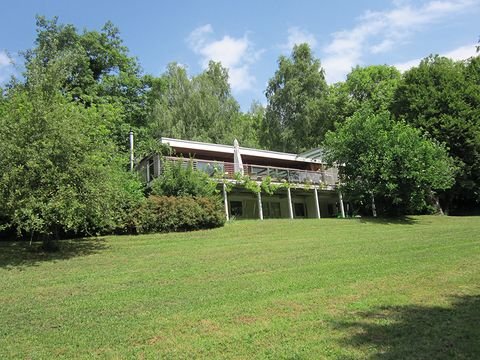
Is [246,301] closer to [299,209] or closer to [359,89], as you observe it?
[299,209]

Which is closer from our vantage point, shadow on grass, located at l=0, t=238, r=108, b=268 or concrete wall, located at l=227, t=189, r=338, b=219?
shadow on grass, located at l=0, t=238, r=108, b=268

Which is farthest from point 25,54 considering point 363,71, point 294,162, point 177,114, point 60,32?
point 363,71

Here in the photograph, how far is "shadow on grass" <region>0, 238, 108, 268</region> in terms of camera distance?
536 inches

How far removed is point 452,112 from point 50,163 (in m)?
28.7

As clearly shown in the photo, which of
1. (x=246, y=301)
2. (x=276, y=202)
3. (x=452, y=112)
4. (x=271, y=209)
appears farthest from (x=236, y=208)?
(x=246, y=301)

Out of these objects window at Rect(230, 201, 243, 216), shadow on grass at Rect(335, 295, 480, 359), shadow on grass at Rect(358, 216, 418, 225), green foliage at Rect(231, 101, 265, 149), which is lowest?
shadow on grass at Rect(335, 295, 480, 359)

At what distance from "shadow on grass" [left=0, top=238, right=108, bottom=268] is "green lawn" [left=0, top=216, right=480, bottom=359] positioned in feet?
0.29

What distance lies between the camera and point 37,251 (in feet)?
51.0

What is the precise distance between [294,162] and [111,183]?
2036 cm

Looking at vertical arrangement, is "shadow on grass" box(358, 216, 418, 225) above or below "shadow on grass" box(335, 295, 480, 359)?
above

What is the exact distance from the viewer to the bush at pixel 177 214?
19328 mm

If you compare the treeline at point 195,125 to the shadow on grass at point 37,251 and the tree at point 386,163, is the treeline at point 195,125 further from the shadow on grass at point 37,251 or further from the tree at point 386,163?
the shadow on grass at point 37,251

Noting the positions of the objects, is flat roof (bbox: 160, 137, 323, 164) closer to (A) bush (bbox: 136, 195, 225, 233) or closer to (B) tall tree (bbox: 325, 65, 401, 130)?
(A) bush (bbox: 136, 195, 225, 233)

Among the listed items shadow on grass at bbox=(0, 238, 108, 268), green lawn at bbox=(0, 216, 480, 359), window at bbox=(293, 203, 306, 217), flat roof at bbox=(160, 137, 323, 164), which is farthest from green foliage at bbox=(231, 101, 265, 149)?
green lawn at bbox=(0, 216, 480, 359)
